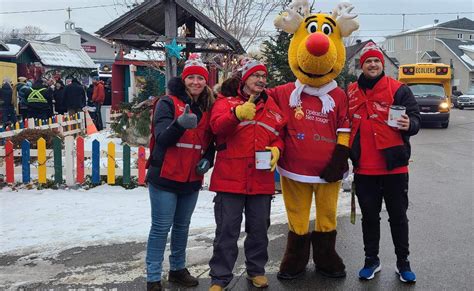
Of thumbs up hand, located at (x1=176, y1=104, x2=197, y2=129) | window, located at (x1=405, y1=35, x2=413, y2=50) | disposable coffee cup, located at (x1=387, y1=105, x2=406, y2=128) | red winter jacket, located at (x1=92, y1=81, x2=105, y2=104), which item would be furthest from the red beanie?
window, located at (x1=405, y1=35, x2=413, y2=50)

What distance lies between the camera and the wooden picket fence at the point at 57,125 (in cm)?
951

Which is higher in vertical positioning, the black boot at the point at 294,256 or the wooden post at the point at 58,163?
the wooden post at the point at 58,163

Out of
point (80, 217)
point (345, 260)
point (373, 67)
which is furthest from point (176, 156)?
point (80, 217)

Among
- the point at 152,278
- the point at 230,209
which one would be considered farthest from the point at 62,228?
the point at 230,209

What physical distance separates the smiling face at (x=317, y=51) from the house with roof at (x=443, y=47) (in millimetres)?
48773

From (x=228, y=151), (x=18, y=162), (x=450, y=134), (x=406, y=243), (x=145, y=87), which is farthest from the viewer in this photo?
(x=450, y=134)

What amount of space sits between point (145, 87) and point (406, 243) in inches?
464

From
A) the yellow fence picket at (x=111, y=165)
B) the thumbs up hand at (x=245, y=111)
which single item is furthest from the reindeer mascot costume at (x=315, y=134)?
the yellow fence picket at (x=111, y=165)

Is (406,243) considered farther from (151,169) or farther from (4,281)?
(4,281)

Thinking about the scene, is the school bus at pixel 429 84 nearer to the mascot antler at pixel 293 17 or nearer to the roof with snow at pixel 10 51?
the mascot antler at pixel 293 17

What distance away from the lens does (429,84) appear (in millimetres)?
18547

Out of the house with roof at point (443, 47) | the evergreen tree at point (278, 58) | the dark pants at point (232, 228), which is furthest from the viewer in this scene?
the house with roof at point (443, 47)

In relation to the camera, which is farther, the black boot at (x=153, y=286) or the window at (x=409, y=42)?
the window at (x=409, y=42)

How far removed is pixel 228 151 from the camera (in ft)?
12.2
